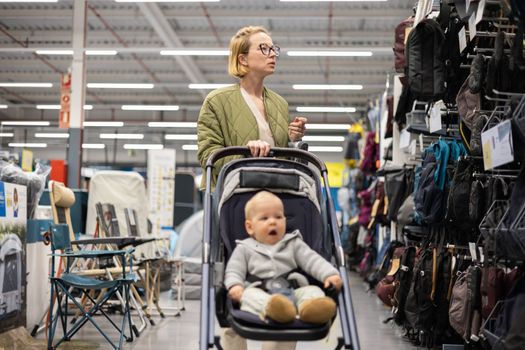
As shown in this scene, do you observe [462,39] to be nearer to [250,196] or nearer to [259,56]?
[259,56]

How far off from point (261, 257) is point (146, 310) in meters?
4.61

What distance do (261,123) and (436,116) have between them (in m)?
2.17

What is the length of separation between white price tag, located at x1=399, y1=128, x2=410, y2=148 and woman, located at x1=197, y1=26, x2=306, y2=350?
10.6 feet

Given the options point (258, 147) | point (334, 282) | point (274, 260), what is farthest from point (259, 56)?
point (334, 282)

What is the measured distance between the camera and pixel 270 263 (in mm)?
2676

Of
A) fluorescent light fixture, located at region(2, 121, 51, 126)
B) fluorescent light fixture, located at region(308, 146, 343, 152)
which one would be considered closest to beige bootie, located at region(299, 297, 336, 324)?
fluorescent light fixture, located at region(2, 121, 51, 126)

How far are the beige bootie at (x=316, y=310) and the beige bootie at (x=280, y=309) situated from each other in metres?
0.04

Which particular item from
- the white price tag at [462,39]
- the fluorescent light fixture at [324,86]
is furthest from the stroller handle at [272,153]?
the fluorescent light fixture at [324,86]

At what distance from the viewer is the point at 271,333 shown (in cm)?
235

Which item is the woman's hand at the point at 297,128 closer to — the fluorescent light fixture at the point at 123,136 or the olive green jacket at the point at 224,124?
the olive green jacket at the point at 224,124

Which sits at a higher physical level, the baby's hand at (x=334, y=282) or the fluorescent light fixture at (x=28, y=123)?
the fluorescent light fixture at (x=28, y=123)

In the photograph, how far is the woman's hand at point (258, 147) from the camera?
9.64 ft

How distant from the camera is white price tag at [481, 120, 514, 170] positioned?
3.19 meters

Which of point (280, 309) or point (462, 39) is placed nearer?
point (280, 309)
